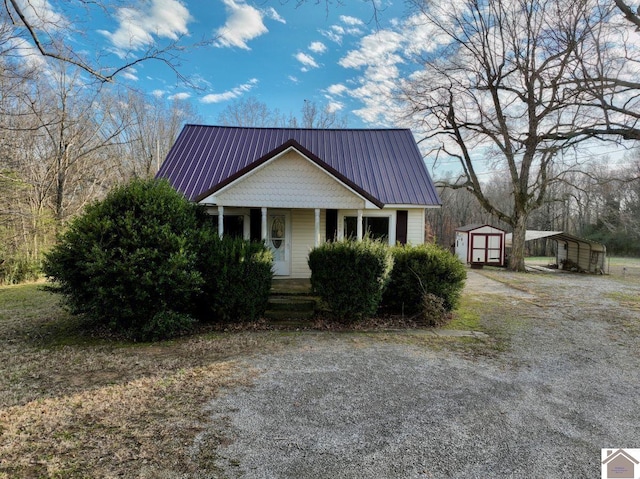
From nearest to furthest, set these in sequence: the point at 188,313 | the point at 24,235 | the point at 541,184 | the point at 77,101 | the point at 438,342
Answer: the point at 438,342, the point at 188,313, the point at 24,235, the point at 77,101, the point at 541,184

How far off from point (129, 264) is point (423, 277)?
223 inches

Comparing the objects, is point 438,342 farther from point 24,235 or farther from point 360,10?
point 24,235

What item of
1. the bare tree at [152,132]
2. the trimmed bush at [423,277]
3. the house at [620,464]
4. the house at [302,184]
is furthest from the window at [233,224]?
the bare tree at [152,132]

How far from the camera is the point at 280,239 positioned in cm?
1093

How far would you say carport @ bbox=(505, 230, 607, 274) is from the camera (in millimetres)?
18697

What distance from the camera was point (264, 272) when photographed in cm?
712

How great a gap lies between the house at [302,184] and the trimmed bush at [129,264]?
6.78 ft

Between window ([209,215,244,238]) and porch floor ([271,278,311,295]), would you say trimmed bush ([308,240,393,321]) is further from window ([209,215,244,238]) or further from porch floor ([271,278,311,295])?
window ([209,215,244,238])

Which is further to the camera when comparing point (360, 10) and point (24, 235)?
point (24, 235)

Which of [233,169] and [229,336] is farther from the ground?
[233,169]

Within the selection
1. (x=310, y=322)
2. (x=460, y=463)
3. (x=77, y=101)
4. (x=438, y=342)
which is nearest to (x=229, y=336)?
(x=310, y=322)

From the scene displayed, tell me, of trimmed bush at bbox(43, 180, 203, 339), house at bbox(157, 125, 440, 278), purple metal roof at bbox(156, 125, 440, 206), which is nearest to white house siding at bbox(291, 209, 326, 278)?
house at bbox(157, 125, 440, 278)

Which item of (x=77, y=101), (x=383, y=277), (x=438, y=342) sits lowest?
(x=438, y=342)

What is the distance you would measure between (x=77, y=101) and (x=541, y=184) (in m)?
24.4
